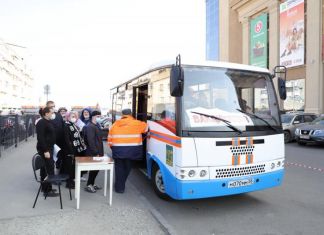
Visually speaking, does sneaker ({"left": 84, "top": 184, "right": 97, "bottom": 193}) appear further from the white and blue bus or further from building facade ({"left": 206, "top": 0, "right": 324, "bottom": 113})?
building facade ({"left": 206, "top": 0, "right": 324, "bottom": 113})

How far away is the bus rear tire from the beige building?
77.4ft

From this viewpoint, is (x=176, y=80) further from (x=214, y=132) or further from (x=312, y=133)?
(x=312, y=133)

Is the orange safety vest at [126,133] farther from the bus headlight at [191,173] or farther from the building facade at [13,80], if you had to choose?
the building facade at [13,80]

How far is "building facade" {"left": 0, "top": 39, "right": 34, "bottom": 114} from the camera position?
252 feet

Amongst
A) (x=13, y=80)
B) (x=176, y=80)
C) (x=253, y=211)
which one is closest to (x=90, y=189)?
(x=176, y=80)

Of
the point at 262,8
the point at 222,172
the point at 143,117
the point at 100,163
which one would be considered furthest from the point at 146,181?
the point at 262,8

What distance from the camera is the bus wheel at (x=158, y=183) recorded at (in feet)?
19.2

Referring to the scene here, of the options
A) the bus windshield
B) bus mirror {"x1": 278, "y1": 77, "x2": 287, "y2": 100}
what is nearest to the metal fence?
the bus windshield

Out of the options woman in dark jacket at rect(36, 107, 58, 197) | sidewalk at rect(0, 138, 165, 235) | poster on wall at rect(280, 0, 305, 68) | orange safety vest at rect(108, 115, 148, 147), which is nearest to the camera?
sidewalk at rect(0, 138, 165, 235)

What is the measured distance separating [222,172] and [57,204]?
2.90m

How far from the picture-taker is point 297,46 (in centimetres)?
2823

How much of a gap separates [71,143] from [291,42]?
2739 centimetres

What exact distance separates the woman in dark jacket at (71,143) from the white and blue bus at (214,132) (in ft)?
5.51

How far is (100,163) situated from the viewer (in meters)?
5.32
